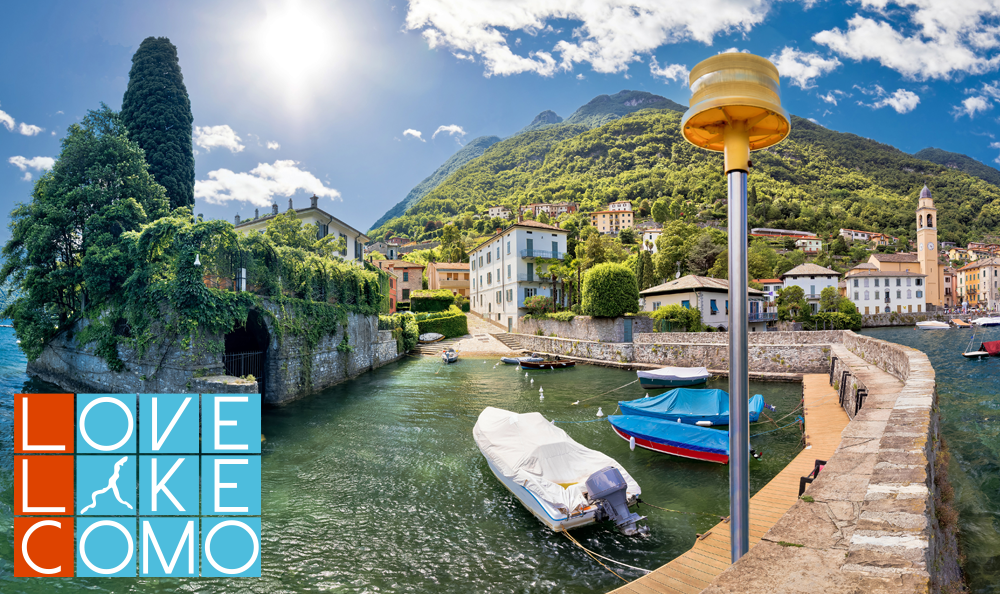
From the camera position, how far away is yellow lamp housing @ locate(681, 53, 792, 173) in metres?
2.74

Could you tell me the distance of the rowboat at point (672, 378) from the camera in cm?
2481

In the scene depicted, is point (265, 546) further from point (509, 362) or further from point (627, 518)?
point (509, 362)

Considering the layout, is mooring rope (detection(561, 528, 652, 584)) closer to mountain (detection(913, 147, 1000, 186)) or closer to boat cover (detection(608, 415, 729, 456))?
boat cover (detection(608, 415, 729, 456))

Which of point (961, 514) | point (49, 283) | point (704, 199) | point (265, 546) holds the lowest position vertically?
point (265, 546)

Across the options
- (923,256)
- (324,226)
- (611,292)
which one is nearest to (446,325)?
(324,226)

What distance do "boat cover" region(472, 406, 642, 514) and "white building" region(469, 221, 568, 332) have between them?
37.1 m

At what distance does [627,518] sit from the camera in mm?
9266

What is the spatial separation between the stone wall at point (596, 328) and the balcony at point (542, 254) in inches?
364

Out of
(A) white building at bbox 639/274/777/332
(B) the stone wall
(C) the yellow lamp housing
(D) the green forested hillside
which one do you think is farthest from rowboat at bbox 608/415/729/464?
(D) the green forested hillside

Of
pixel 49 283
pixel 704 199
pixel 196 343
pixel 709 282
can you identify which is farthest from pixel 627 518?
pixel 704 199

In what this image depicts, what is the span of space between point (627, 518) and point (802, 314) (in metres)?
48.3

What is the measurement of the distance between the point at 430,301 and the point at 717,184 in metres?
111

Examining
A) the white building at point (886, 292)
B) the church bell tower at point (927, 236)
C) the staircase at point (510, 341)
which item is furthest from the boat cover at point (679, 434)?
the church bell tower at point (927, 236)
